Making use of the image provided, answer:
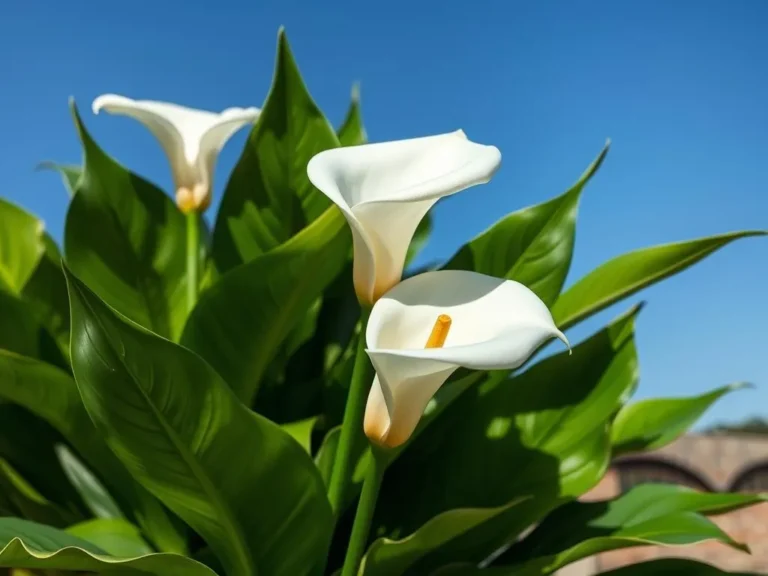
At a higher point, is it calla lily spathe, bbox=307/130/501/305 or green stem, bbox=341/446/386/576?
calla lily spathe, bbox=307/130/501/305

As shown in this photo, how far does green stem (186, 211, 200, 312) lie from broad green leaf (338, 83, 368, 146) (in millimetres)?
180

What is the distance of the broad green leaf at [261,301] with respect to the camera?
50cm

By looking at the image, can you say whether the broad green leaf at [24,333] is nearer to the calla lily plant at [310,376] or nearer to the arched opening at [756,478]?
the calla lily plant at [310,376]

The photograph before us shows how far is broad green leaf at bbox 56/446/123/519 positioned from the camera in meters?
0.63

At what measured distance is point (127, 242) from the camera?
61 centimetres

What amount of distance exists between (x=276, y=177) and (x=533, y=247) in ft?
0.72

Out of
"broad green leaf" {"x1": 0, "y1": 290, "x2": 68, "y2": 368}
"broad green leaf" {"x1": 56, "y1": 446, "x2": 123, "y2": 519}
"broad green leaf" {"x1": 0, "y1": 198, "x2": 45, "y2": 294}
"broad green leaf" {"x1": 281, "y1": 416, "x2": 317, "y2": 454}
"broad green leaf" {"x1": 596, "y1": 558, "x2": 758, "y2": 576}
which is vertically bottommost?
"broad green leaf" {"x1": 596, "y1": 558, "x2": 758, "y2": 576}

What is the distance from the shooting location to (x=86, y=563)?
16.2 inches

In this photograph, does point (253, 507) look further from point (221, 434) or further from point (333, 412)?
point (333, 412)

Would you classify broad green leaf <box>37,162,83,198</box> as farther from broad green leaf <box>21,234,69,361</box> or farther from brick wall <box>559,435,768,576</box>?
brick wall <box>559,435,768,576</box>

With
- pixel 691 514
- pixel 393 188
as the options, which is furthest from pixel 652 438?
pixel 393 188

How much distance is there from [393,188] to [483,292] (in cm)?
8

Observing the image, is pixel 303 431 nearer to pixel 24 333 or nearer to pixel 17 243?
pixel 24 333

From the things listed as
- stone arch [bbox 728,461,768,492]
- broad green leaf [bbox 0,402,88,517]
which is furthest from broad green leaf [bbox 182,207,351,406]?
stone arch [bbox 728,461,768,492]
